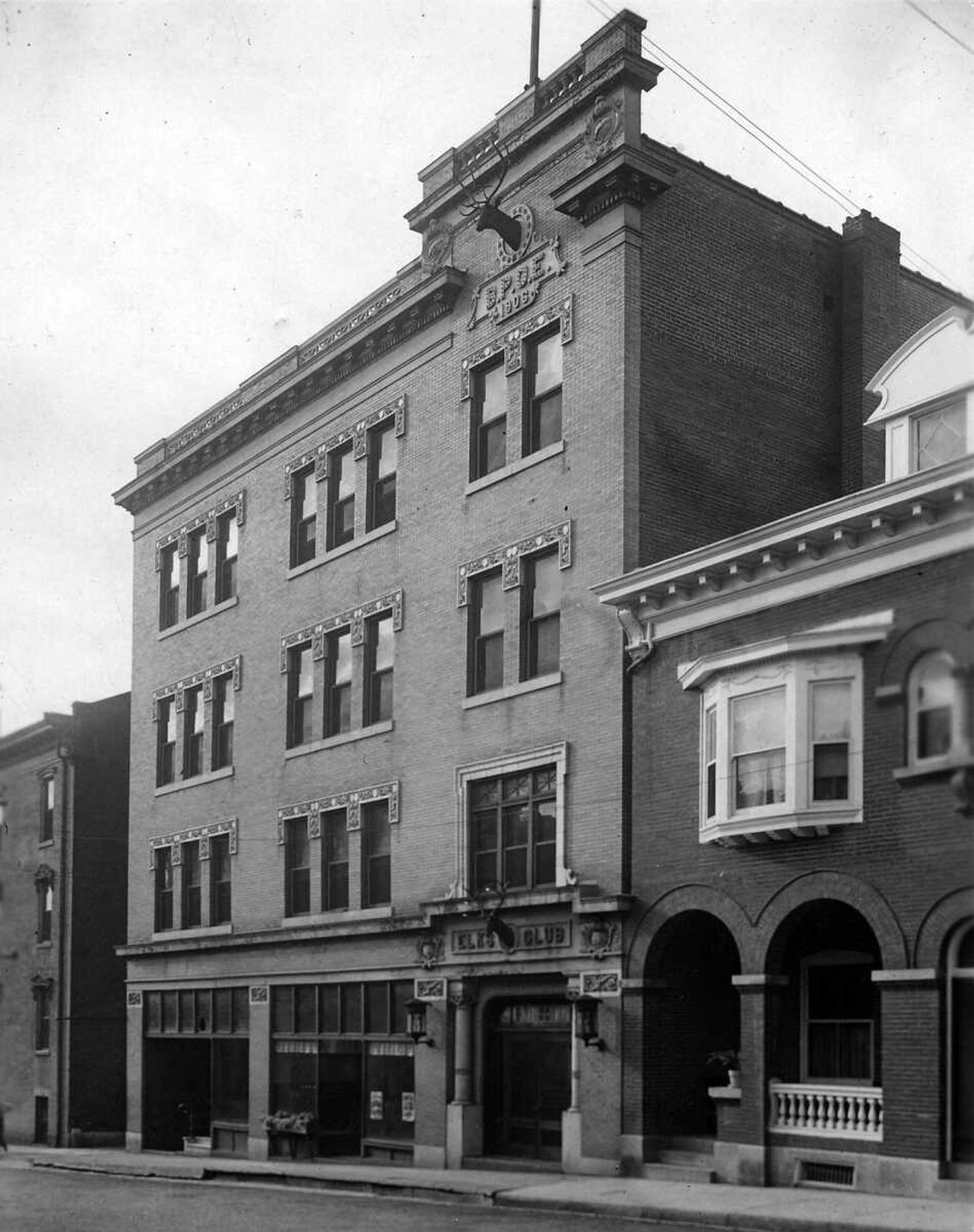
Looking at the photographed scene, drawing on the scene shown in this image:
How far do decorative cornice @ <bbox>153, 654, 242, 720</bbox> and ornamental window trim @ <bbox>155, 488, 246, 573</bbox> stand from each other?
3028 millimetres

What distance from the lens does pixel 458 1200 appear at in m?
24.7

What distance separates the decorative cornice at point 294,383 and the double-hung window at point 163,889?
891 cm

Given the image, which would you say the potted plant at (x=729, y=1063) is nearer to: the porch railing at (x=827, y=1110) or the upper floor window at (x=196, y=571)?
the porch railing at (x=827, y=1110)

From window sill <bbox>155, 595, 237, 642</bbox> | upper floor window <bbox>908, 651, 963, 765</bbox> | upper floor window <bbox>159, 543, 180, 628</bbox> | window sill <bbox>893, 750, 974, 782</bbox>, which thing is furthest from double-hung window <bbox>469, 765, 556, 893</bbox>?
window sill <bbox>893, 750, 974, 782</bbox>

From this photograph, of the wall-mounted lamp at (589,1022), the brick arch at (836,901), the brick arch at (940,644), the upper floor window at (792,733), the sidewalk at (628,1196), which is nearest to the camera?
the brick arch at (940,644)

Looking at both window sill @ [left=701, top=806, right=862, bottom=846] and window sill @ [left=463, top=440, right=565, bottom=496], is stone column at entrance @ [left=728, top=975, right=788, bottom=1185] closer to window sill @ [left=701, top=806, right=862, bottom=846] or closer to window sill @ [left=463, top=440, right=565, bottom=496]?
window sill @ [left=701, top=806, right=862, bottom=846]

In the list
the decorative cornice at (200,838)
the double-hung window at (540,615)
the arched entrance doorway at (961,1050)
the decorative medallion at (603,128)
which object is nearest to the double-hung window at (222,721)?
the decorative cornice at (200,838)

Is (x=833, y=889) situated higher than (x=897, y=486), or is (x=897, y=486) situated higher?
(x=897, y=486)

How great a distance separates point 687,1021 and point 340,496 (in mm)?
14308

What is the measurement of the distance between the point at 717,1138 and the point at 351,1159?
11.0 m

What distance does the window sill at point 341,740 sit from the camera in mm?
32344

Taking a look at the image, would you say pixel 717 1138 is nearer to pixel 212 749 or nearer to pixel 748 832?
pixel 748 832

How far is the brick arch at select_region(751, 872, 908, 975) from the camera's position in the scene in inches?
822

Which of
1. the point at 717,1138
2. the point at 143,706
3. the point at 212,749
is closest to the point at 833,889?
the point at 717,1138
